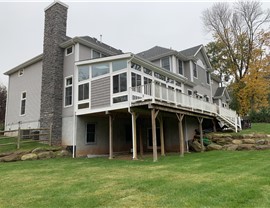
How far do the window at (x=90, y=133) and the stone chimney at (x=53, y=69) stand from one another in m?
1.72

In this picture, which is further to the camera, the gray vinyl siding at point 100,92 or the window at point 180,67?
the window at point 180,67

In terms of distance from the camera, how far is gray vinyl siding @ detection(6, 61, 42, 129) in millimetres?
15906

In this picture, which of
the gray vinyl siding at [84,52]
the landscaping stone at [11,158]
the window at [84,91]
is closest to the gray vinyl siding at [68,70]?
the gray vinyl siding at [84,52]

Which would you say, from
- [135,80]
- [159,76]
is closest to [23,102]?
[135,80]

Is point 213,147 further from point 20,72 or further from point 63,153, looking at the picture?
point 20,72

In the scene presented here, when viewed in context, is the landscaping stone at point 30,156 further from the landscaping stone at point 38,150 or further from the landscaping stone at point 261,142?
the landscaping stone at point 261,142

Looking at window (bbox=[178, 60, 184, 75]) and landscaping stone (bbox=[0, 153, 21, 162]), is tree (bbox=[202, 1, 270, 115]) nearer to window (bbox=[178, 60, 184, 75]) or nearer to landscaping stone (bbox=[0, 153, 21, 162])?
window (bbox=[178, 60, 184, 75])

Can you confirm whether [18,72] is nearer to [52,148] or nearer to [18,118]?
[18,118]

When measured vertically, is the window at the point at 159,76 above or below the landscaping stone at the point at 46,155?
above

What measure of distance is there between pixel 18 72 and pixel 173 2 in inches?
554

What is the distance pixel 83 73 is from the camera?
44.4ft

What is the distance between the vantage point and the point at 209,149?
14.1 metres

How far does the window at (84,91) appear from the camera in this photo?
1320 centimetres

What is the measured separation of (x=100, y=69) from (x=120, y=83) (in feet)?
5.86
